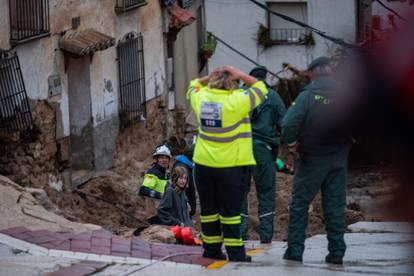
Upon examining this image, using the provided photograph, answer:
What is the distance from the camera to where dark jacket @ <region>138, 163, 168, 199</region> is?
12742mm

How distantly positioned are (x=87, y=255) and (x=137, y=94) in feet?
39.2

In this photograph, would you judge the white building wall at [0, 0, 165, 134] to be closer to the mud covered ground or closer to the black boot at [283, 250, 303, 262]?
the mud covered ground

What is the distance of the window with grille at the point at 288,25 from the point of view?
101 feet

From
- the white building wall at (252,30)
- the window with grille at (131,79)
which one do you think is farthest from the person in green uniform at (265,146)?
the white building wall at (252,30)

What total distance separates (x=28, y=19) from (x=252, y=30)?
1657 cm

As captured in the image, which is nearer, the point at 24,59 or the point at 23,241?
the point at 23,241

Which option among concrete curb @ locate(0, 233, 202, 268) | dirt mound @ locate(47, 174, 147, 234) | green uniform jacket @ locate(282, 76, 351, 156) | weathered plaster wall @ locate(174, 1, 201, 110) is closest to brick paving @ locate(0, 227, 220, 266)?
concrete curb @ locate(0, 233, 202, 268)

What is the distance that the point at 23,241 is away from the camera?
8.95 m

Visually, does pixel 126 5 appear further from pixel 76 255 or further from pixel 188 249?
pixel 76 255

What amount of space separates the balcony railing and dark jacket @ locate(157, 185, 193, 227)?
64.7 feet

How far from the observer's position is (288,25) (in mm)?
31109

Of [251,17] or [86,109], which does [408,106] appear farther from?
[251,17]

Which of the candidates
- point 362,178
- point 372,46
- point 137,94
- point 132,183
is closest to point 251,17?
point 362,178

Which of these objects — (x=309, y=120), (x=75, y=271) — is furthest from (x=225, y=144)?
(x=75, y=271)
